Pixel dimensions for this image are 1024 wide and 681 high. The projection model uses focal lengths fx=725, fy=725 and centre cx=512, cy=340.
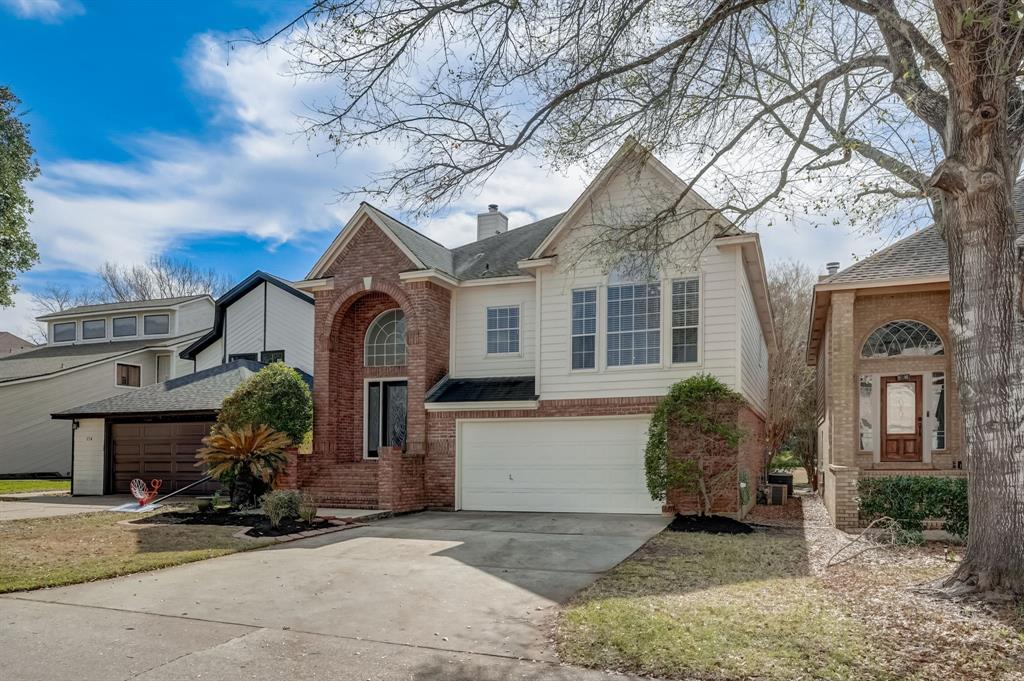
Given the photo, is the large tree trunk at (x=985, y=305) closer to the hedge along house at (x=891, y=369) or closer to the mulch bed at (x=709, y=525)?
the mulch bed at (x=709, y=525)

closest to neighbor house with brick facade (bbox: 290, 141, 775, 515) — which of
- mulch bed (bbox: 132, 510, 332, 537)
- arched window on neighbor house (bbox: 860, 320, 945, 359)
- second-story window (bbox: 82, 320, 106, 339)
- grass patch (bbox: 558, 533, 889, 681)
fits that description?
mulch bed (bbox: 132, 510, 332, 537)

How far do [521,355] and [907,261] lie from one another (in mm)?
7907

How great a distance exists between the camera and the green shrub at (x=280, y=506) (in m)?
12.5

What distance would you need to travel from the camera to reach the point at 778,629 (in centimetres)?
597

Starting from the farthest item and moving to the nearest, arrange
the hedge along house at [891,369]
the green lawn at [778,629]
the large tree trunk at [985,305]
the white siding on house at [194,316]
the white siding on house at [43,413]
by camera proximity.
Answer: the white siding on house at [194,316]
the white siding on house at [43,413]
the hedge along house at [891,369]
the large tree trunk at [985,305]
the green lawn at [778,629]

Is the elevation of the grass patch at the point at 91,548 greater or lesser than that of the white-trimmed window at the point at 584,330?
lesser

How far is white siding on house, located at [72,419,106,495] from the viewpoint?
68.1 ft

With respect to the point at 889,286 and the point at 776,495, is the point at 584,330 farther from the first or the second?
the point at 776,495

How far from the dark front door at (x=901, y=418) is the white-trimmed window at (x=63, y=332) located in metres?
31.7

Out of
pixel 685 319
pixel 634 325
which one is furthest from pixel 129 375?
pixel 685 319

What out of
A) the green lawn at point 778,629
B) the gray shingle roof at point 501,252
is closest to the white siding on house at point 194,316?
the gray shingle roof at point 501,252

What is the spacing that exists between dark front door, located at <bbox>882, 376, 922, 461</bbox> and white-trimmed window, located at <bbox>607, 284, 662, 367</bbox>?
194 inches

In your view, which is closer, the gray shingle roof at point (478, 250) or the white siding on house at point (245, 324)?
the gray shingle roof at point (478, 250)

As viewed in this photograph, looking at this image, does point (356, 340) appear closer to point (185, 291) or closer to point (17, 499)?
point (17, 499)
